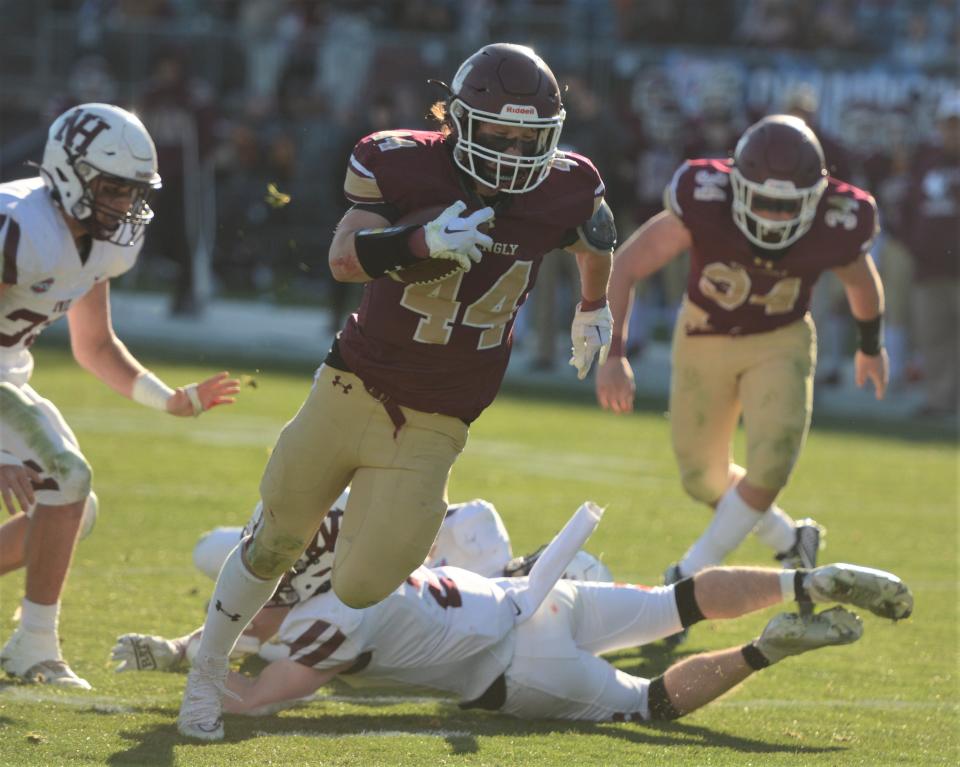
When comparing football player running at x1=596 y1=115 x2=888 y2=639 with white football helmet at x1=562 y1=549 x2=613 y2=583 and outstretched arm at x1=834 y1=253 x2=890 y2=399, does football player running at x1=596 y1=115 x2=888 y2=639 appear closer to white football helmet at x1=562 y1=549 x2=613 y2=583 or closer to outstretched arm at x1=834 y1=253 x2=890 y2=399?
outstretched arm at x1=834 y1=253 x2=890 y2=399

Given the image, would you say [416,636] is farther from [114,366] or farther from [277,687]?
[114,366]

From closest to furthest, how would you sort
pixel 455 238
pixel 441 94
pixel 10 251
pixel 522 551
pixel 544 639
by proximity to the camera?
1. pixel 455 238
2. pixel 544 639
3. pixel 10 251
4. pixel 522 551
5. pixel 441 94

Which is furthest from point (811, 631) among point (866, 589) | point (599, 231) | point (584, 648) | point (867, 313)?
point (867, 313)

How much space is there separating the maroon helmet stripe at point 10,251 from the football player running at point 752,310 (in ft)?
6.19

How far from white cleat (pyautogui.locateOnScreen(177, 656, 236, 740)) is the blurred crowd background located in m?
8.18

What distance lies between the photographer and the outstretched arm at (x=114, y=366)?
5078 mm

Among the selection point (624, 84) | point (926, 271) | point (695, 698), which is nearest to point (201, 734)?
point (695, 698)

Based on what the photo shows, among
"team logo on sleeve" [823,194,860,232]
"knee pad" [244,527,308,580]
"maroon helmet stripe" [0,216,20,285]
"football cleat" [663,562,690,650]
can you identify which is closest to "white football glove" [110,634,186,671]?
"knee pad" [244,527,308,580]

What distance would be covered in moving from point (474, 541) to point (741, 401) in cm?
129

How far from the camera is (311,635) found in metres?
4.50

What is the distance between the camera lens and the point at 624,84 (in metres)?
15.1

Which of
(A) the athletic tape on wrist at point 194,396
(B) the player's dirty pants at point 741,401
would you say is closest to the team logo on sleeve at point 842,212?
(B) the player's dirty pants at point 741,401

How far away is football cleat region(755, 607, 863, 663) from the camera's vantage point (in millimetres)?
4410

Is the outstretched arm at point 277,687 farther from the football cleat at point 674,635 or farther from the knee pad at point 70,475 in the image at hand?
the football cleat at point 674,635
